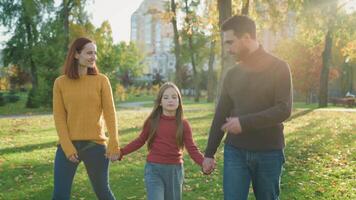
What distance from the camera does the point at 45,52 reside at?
105 feet

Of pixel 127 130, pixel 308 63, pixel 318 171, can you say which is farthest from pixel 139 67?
pixel 318 171

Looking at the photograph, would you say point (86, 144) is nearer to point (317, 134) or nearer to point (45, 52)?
point (317, 134)

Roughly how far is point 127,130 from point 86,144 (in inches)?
527

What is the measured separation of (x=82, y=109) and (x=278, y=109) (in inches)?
84.1

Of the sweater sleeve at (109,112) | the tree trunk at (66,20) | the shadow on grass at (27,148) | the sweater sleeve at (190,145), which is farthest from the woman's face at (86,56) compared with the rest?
the tree trunk at (66,20)

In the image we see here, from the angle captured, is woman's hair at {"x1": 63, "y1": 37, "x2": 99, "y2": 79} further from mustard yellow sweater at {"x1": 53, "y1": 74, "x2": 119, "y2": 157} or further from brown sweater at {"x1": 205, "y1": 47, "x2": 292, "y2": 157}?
brown sweater at {"x1": 205, "y1": 47, "x2": 292, "y2": 157}

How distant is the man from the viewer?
13.1 ft

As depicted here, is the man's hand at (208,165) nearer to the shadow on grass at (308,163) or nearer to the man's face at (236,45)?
the man's face at (236,45)

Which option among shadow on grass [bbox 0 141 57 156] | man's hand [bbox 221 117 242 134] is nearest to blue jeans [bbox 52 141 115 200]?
man's hand [bbox 221 117 242 134]

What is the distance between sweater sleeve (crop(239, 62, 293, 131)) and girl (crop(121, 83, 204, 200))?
3.53ft

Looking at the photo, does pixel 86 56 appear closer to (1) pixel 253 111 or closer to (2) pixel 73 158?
(2) pixel 73 158

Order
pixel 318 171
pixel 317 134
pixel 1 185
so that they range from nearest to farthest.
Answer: pixel 1 185 < pixel 318 171 < pixel 317 134

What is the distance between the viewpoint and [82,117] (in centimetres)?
489

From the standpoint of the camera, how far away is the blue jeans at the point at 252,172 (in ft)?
13.4
